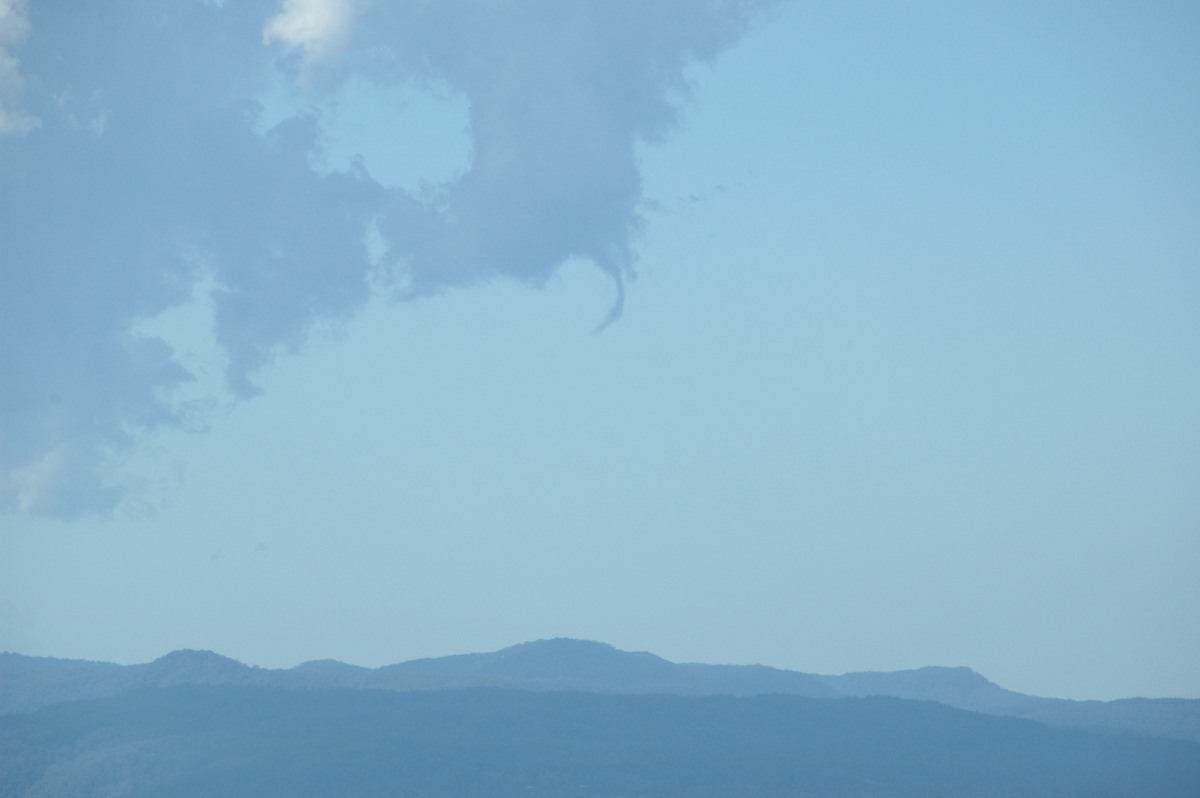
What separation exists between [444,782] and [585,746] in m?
19.4

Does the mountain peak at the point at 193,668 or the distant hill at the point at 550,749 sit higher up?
the mountain peak at the point at 193,668

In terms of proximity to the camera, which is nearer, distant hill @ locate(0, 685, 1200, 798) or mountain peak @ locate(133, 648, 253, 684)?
distant hill @ locate(0, 685, 1200, 798)

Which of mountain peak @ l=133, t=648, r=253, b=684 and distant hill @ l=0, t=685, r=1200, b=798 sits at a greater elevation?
mountain peak @ l=133, t=648, r=253, b=684

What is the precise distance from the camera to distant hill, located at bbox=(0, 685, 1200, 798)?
144 meters

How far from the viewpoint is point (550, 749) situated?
511ft

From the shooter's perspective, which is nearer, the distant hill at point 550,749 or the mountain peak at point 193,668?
the distant hill at point 550,749

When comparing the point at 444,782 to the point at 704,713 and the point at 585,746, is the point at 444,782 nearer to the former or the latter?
the point at 585,746

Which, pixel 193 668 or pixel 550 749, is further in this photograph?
pixel 193 668

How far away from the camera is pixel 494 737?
159 metres

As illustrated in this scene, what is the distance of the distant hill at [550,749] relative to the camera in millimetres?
143625

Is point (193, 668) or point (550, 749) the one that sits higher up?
point (193, 668)

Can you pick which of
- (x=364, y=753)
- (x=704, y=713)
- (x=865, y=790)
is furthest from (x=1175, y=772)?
(x=364, y=753)

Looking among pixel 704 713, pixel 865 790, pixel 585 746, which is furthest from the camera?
pixel 704 713

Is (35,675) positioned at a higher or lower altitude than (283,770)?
higher
